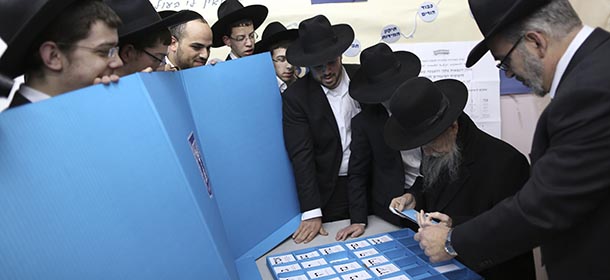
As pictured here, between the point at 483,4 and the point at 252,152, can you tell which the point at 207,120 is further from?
the point at 483,4

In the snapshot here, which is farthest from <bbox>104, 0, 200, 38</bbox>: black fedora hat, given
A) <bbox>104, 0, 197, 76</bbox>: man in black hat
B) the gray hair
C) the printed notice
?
the printed notice

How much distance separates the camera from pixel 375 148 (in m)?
1.88

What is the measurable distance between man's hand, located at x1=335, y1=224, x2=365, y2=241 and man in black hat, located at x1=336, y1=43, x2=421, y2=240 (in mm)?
55

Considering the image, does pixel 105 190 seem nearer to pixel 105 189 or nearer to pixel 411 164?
pixel 105 189

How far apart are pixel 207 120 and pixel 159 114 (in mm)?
562

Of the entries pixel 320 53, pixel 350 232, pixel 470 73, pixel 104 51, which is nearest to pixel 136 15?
pixel 104 51

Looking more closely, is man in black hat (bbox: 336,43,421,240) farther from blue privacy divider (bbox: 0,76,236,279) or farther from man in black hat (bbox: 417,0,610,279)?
blue privacy divider (bbox: 0,76,236,279)

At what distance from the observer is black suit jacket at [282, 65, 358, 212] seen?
1847mm

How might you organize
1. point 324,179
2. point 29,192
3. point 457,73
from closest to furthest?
1. point 29,192
2. point 324,179
3. point 457,73

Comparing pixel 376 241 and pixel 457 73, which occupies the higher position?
pixel 457 73

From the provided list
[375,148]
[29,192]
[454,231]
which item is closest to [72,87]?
[29,192]

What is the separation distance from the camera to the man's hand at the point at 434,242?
50.9 inches

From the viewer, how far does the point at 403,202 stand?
5.58 feet

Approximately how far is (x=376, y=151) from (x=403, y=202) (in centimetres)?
29
